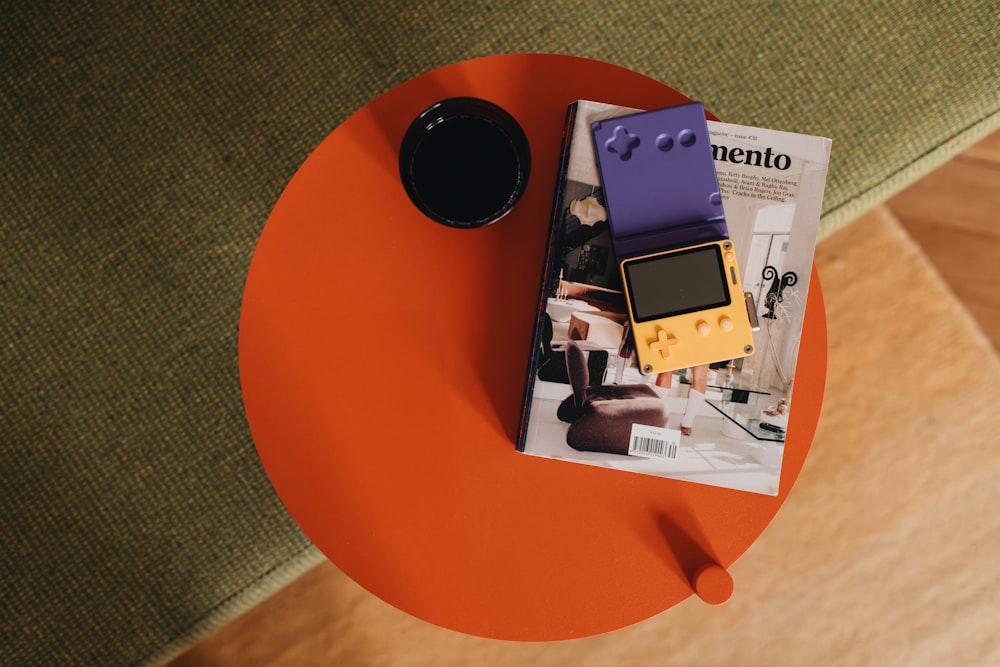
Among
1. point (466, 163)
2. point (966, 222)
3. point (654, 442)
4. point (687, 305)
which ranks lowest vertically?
point (966, 222)

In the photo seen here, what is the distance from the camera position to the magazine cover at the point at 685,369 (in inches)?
26.2

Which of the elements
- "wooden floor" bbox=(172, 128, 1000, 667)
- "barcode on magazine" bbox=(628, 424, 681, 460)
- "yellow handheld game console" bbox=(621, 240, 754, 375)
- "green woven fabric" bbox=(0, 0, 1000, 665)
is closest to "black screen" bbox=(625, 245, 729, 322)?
"yellow handheld game console" bbox=(621, 240, 754, 375)

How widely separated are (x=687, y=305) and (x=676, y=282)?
25 millimetres

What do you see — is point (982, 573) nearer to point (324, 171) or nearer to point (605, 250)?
point (605, 250)

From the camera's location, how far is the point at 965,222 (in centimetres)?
119

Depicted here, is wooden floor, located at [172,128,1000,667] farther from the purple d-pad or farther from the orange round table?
the purple d-pad

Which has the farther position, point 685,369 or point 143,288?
point 143,288

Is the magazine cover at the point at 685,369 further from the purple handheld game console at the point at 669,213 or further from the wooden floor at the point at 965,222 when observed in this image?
the wooden floor at the point at 965,222

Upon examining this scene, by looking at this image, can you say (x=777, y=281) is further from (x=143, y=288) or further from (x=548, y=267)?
(x=143, y=288)

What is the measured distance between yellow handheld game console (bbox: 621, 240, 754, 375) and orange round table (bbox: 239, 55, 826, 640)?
0.47 feet

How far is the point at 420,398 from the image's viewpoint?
73cm

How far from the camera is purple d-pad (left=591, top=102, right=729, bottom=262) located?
0.65 meters

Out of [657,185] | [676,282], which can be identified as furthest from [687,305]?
[657,185]

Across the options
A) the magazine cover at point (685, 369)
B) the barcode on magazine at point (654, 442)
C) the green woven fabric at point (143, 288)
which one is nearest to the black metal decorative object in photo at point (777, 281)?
the magazine cover at point (685, 369)
